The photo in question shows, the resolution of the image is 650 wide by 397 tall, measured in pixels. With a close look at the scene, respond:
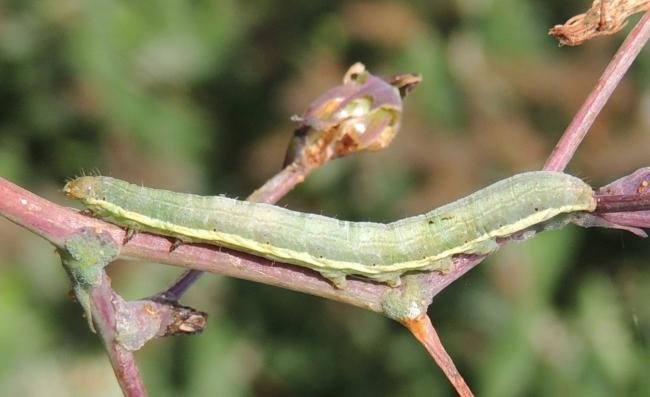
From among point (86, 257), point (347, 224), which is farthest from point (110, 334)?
point (347, 224)

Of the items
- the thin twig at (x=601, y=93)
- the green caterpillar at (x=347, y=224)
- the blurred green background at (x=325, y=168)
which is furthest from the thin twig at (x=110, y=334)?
the blurred green background at (x=325, y=168)

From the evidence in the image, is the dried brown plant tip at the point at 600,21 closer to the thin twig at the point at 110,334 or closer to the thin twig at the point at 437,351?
the thin twig at the point at 437,351

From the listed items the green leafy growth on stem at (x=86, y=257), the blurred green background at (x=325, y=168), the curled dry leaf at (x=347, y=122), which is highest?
the blurred green background at (x=325, y=168)

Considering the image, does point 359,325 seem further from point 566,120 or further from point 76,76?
point 76,76

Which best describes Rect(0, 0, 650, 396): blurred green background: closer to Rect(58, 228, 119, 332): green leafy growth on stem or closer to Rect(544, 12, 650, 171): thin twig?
Rect(544, 12, 650, 171): thin twig

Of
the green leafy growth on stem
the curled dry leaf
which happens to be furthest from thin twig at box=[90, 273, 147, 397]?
the curled dry leaf
